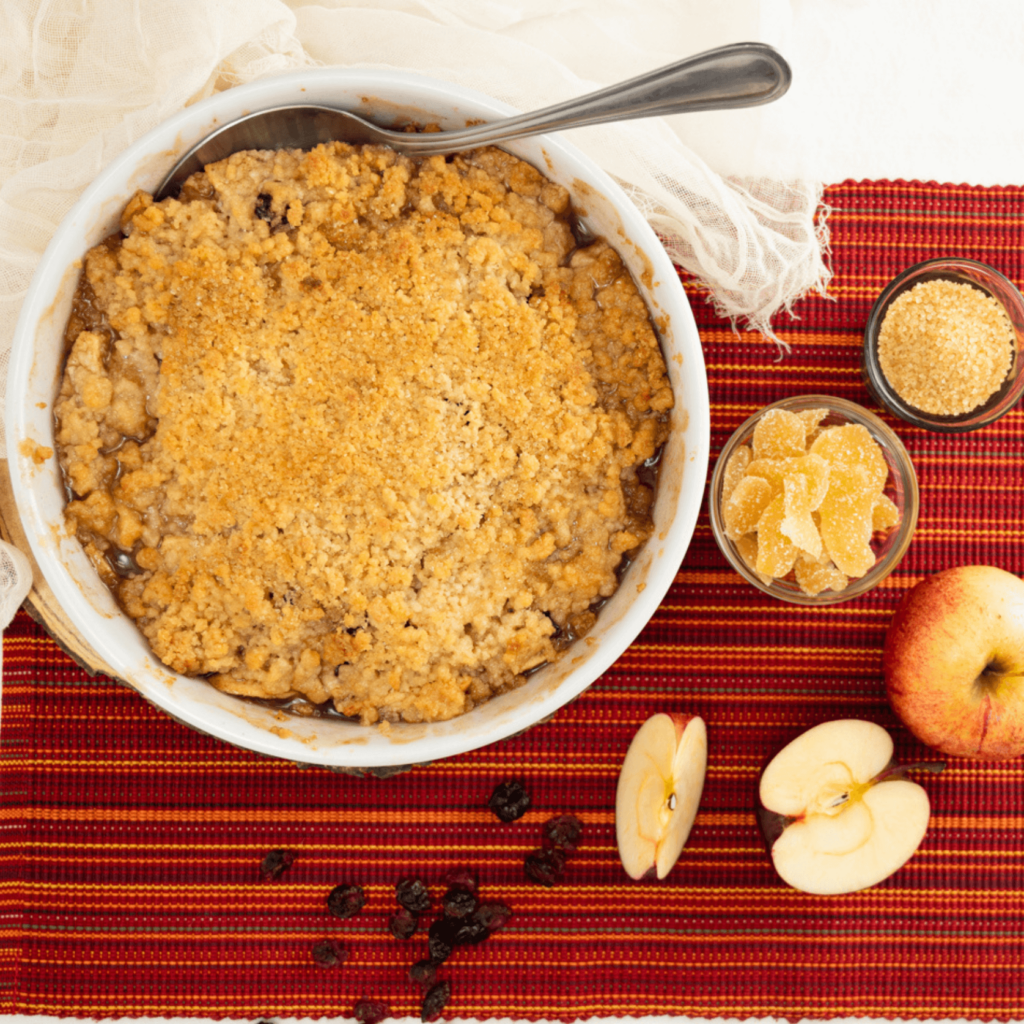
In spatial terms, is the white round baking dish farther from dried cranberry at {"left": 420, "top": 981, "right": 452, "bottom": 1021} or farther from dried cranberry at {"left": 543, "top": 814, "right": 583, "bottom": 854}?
dried cranberry at {"left": 420, "top": 981, "right": 452, "bottom": 1021}

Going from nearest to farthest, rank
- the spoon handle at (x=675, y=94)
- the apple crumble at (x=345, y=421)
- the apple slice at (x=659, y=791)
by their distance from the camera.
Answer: the spoon handle at (x=675, y=94) < the apple crumble at (x=345, y=421) < the apple slice at (x=659, y=791)

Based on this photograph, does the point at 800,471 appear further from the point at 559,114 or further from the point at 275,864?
the point at 275,864

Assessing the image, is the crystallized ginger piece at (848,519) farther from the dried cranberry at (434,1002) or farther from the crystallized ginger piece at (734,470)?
the dried cranberry at (434,1002)

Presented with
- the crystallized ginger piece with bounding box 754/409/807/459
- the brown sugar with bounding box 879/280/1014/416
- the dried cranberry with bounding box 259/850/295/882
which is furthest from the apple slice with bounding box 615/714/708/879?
the brown sugar with bounding box 879/280/1014/416

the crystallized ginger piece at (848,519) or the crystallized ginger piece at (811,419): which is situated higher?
the crystallized ginger piece at (811,419)

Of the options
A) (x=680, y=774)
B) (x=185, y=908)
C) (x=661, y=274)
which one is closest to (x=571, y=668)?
(x=680, y=774)

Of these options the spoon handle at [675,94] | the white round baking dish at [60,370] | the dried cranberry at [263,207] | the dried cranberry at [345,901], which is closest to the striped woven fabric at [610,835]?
the dried cranberry at [345,901]

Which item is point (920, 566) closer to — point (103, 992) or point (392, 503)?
point (392, 503)

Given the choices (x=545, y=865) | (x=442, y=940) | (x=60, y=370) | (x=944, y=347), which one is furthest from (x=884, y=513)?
(x=60, y=370)
